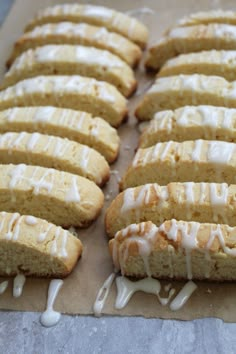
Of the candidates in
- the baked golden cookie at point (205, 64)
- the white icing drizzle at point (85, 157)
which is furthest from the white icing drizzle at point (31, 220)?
the baked golden cookie at point (205, 64)

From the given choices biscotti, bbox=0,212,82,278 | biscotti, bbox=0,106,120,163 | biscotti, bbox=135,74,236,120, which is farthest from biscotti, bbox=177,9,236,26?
biscotti, bbox=0,212,82,278

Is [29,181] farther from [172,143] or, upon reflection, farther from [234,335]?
[234,335]

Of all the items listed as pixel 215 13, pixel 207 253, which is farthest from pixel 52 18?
pixel 207 253

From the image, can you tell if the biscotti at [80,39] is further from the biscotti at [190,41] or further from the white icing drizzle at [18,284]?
the white icing drizzle at [18,284]

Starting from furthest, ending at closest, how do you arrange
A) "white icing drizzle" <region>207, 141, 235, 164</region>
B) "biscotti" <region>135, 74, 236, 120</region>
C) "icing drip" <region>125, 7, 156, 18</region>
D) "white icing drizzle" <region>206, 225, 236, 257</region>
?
1. "icing drip" <region>125, 7, 156, 18</region>
2. "biscotti" <region>135, 74, 236, 120</region>
3. "white icing drizzle" <region>207, 141, 235, 164</region>
4. "white icing drizzle" <region>206, 225, 236, 257</region>

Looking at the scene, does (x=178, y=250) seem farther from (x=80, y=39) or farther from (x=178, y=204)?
(x=80, y=39)

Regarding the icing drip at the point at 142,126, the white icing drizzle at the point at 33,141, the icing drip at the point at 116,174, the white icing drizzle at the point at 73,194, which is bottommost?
the icing drip at the point at 116,174

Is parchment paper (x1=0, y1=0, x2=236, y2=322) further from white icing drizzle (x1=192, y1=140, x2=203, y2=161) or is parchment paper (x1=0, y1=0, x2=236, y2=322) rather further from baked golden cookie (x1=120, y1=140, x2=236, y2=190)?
white icing drizzle (x1=192, y1=140, x2=203, y2=161)
